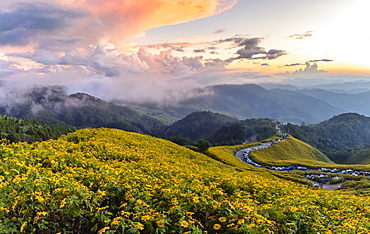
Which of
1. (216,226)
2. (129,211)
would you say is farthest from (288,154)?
(129,211)

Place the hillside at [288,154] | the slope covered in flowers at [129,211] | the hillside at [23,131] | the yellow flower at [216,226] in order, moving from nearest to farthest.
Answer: the slope covered in flowers at [129,211], the yellow flower at [216,226], the hillside at [288,154], the hillside at [23,131]

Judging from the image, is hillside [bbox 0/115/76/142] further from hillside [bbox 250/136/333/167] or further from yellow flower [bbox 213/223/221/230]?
yellow flower [bbox 213/223/221/230]

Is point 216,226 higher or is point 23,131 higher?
point 216,226

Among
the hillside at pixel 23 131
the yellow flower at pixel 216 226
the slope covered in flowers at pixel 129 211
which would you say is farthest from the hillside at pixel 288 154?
the hillside at pixel 23 131

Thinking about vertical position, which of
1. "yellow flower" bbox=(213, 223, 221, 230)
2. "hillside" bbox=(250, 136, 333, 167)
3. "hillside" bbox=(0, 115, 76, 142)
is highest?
"yellow flower" bbox=(213, 223, 221, 230)

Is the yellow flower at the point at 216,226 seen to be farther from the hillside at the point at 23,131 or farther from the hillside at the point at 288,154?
the hillside at the point at 23,131

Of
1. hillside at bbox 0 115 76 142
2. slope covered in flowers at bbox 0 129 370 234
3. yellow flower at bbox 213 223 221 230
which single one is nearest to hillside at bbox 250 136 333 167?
slope covered in flowers at bbox 0 129 370 234

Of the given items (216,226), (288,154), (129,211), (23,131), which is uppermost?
(129,211)

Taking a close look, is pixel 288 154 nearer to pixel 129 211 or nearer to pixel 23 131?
pixel 129 211

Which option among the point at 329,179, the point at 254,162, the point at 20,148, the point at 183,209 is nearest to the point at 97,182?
the point at 183,209

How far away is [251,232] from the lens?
770 cm

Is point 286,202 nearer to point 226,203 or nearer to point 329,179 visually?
point 226,203

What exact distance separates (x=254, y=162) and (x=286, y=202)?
10445 centimetres

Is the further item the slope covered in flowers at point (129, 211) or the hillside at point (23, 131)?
the hillside at point (23, 131)
